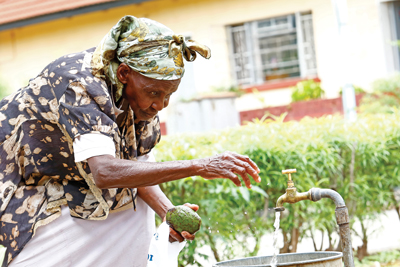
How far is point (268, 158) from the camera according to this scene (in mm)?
3795

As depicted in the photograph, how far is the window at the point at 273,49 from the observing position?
10078mm

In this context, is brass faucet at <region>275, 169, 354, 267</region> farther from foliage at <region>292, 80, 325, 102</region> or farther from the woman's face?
foliage at <region>292, 80, 325, 102</region>

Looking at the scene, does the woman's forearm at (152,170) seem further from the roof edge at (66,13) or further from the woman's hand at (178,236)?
the roof edge at (66,13)

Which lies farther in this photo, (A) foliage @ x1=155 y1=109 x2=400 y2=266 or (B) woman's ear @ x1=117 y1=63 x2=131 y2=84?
(A) foliage @ x1=155 y1=109 x2=400 y2=266

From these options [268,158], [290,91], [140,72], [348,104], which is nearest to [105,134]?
[140,72]

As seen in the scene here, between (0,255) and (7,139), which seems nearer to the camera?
(0,255)

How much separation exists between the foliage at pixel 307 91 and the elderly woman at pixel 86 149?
7.05 metres

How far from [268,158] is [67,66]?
2.02m

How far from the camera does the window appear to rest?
397 inches

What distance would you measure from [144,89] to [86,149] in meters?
0.37

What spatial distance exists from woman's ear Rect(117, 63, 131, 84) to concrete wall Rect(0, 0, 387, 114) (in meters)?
7.38

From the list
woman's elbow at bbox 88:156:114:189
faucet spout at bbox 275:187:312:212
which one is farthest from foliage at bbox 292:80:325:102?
woman's elbow at bbox 88:156:114:189

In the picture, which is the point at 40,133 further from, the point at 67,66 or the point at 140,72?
the point at 140,72

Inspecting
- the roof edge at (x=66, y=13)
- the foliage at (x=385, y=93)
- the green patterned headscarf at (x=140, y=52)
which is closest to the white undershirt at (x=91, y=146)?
the green patterned headscarf at (x=140, y=52)
